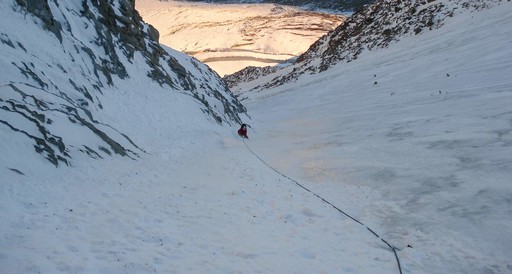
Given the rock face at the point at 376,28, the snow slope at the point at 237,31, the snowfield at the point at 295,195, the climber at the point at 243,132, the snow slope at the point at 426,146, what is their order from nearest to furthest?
1. the snowfield at the point at 295,195
2. the snow slope at the point at 426,146
3. the climber at the point at 243,132
4. the rock face at the point at 376,28
5. the snow slope at the point at 237,31

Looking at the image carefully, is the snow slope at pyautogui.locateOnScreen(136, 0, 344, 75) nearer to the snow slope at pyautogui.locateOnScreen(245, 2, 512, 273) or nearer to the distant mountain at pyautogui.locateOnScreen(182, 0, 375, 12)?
the distant mountain at pyautogui.locateOnScreen(182, 0, 375, 12)

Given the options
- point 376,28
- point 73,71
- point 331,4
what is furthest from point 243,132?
point 331,4

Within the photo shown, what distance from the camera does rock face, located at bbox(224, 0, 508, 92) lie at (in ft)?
106

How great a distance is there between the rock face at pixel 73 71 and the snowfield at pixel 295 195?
32.1 inches

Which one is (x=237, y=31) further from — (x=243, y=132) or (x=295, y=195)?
(x=295, y=195)

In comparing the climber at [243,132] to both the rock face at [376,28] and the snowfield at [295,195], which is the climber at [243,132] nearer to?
the snowfield at [295,195]

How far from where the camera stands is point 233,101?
Result: 3256 centimetres

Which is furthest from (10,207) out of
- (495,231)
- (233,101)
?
(233,101)

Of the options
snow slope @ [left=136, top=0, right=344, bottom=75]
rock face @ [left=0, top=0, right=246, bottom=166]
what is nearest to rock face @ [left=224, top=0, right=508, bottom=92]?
rock face @ [left=0, top=0, right=246, bottom=166]

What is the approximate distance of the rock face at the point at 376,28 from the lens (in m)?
32.4

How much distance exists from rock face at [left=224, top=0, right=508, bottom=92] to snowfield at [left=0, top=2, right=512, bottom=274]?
1360 cm

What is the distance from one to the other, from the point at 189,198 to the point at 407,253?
15.7 ft

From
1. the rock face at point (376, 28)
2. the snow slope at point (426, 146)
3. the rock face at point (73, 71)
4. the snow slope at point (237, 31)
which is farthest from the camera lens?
the snow slope at point (237, 31)

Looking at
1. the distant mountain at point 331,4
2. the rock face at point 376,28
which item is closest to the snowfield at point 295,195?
the rock face at point 376,28
